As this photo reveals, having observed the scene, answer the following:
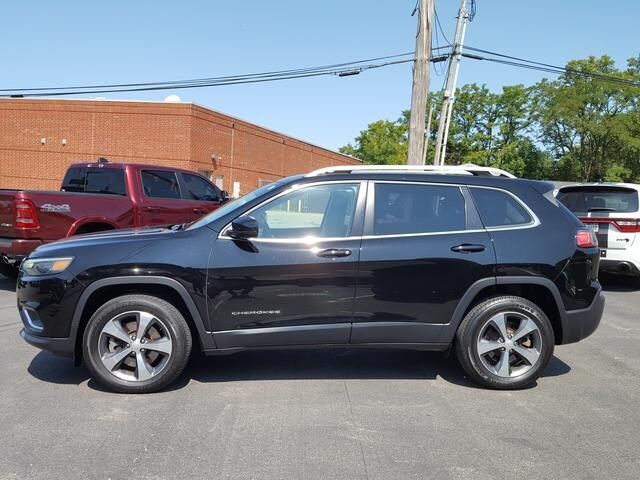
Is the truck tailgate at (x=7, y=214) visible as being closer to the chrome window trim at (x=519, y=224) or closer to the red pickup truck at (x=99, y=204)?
the red pickup truck at (x=99, y=204)

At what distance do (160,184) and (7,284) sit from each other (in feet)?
9.88

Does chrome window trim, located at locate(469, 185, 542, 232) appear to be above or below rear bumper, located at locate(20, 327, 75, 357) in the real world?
above

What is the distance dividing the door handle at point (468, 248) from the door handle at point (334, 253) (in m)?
0.88

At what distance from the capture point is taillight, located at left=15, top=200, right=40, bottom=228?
7.52 m

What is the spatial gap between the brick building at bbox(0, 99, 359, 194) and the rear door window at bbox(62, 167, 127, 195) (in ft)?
56.5

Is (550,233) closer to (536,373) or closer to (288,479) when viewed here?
(536,373)

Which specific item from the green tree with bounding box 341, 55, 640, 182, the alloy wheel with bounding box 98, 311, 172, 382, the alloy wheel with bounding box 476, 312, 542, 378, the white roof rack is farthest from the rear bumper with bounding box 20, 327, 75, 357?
the green tree with bounding box 341, 55, 640, 182

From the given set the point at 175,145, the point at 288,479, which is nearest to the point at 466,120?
the point at 175,145

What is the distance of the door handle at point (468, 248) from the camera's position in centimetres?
450

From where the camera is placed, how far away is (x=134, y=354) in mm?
4332

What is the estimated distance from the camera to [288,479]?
3119mm

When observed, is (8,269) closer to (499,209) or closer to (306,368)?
(306,368)

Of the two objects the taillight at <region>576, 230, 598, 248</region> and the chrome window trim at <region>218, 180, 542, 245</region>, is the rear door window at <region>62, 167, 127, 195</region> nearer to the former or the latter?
the chrome window trim at <region>218, 180, 542, 245</region>

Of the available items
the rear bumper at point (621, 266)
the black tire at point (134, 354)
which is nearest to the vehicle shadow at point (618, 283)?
the rear bumper at point (621, 266)
